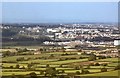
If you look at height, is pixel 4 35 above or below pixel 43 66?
above

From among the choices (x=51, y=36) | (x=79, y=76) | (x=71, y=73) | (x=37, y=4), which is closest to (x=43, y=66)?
(x=71, y=73)

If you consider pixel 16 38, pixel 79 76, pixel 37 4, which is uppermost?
pixel 37 4

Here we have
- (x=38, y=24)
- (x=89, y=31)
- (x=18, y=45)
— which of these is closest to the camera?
Answer: (x=18, y=45)

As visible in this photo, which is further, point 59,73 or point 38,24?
point 38,24

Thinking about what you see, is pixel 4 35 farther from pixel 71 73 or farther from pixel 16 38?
pixel 71 73

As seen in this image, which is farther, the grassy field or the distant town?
the distant town

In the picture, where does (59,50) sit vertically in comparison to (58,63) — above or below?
above

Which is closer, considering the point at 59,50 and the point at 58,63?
the point at 58,63

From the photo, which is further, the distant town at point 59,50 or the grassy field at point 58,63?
the distant town at point 59,50

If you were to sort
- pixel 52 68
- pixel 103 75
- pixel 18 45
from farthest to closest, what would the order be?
pixel 18 45, pixel 52 68, pixel 103 75
